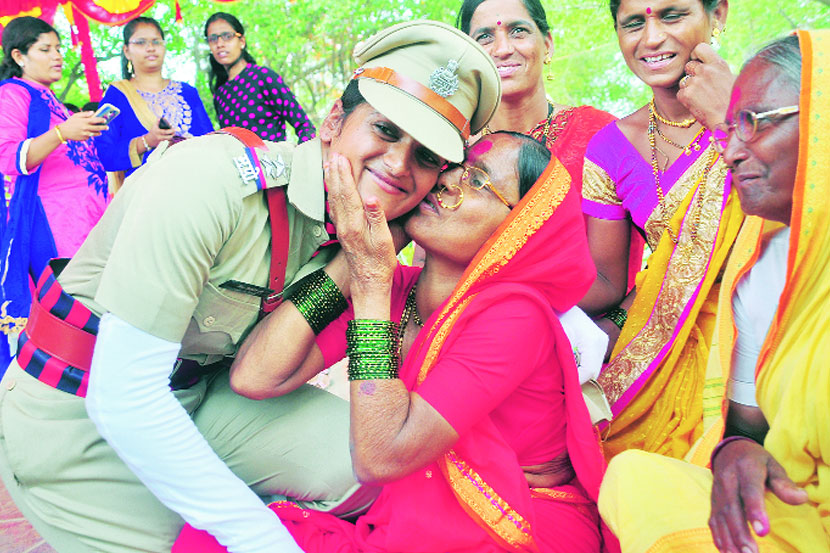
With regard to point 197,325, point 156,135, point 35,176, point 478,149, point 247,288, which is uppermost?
point 478,149

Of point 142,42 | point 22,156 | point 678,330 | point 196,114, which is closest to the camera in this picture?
point 678,330

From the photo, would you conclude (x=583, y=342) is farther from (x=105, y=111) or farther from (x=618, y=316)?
(x=105, y=111)

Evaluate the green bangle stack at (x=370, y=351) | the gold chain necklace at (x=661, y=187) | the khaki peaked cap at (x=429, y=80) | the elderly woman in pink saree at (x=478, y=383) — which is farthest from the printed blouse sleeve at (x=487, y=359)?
the gold chain necklace at (x=661, y=187)

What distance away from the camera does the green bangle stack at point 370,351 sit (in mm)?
1701

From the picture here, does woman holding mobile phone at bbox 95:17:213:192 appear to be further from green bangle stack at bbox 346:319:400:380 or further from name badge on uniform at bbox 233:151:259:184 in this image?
green bangle stack at bbox 346:319:400:380

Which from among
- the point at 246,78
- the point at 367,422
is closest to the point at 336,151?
the point at 367,422

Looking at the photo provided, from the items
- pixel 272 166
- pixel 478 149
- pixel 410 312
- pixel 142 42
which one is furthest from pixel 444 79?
pixel 142 42

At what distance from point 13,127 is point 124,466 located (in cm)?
311

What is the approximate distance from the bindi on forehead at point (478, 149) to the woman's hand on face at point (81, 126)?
3.10 meters

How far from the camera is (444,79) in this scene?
199cm

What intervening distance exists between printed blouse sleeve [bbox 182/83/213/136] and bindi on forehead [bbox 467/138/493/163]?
396cm

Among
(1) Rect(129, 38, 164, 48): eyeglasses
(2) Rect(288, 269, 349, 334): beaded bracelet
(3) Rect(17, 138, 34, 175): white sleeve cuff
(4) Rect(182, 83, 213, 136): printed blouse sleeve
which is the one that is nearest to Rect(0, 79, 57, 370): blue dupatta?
(3) Rect(17, 138, 34, 175): white sleeve cuff

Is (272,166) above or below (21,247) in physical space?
above

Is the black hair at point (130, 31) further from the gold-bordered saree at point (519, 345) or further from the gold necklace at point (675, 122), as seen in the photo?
the gold-bordered saree at point (519, 345)
